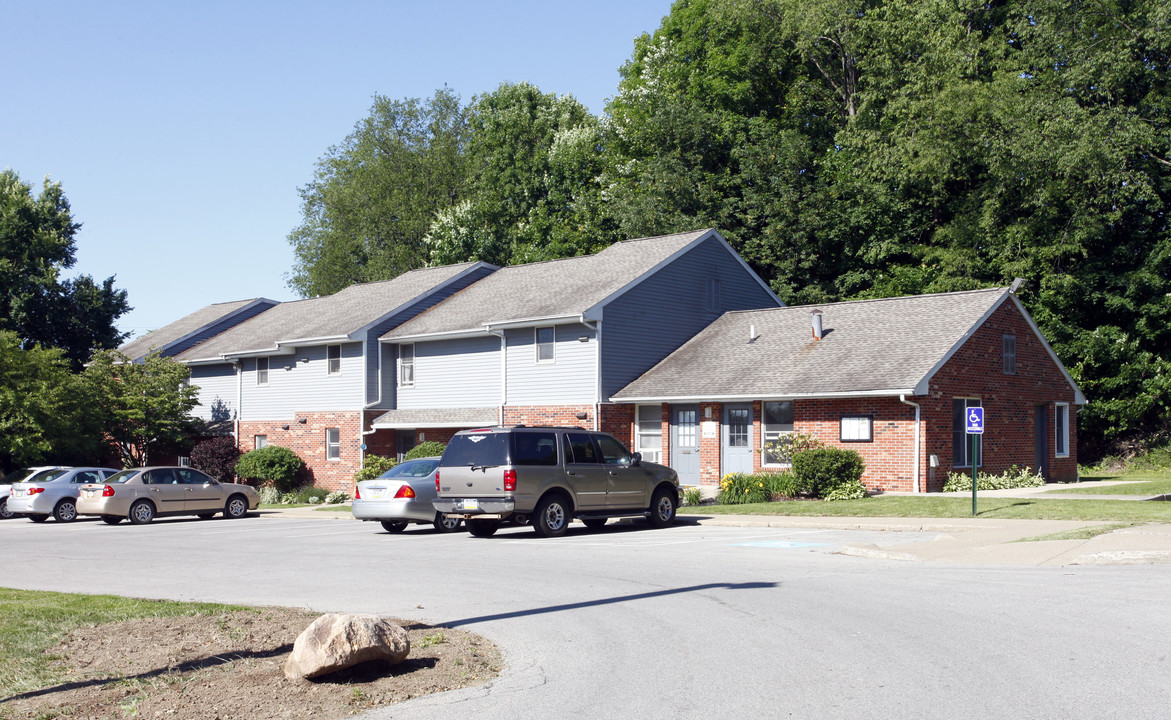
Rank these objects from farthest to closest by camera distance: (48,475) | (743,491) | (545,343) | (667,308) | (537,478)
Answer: (667,308)
(545,343)
(48,475)
(743,491)
(537,478)

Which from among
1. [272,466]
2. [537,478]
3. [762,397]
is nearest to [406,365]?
[272,466]

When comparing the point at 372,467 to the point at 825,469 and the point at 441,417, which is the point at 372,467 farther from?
the point at 825,469

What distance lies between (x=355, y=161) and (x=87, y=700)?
68713mm

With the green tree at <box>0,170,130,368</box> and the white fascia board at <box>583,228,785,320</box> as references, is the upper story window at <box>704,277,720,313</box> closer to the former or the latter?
the white fascia board at <box>583,228,785,320</box>

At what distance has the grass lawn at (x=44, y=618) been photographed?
788 centimetres

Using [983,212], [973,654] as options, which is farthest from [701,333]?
[973,654]

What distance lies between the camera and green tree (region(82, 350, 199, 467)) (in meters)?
39.9

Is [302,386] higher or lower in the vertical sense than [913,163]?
lower

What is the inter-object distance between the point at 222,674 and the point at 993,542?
41.1ft

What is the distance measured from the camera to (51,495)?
2877 cm

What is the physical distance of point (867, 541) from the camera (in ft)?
59.1

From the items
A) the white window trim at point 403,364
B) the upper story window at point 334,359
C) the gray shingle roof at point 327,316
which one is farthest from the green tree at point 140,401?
the white window trim at point 403,364

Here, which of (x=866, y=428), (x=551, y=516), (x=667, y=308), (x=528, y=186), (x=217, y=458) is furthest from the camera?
(x=528, y=186)

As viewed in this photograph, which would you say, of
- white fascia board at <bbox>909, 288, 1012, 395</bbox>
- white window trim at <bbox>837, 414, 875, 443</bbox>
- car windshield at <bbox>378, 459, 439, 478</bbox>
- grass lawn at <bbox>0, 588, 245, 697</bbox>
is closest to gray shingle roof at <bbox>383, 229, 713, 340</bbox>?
white window trim at <bbox>837, 414, 875, 443</bbox>
